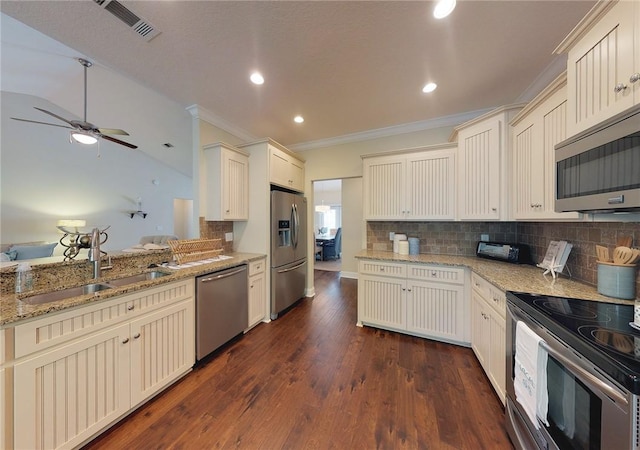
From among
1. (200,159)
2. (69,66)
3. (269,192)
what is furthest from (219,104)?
(69,66)

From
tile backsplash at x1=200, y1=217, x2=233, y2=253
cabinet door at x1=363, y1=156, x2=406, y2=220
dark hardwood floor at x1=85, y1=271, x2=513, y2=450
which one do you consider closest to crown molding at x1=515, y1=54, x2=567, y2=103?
cabinet door at x1=363, y1=156, x2=406, y2=220

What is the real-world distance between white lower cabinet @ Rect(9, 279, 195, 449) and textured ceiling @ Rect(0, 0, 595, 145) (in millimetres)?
2001

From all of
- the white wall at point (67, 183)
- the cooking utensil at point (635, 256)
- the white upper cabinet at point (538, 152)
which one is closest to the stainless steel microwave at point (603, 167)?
the white upper cabinet at point (538, 152)

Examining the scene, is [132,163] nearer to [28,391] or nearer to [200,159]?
[200,159]

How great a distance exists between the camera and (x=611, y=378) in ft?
2.41

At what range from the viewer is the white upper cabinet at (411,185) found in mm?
2725

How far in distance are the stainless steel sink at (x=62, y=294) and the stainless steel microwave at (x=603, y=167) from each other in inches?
123

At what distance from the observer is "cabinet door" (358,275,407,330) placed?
8.73ft

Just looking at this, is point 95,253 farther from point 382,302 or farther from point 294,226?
point 382,302

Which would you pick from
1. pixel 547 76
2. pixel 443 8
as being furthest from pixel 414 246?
pixel 443 8

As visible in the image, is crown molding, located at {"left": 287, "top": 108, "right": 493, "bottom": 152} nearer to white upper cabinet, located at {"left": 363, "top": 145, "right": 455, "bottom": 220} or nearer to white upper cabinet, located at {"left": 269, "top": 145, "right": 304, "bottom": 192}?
white upper cabinet, located at {"left": 269, "top": 145, "right": 304, "bottom": 192}

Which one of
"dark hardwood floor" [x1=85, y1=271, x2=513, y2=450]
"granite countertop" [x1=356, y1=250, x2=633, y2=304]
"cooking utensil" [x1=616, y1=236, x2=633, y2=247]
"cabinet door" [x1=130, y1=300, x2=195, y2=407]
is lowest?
"dark hardwood floor" [x1=85, y1=271, x2=513, y2=450]

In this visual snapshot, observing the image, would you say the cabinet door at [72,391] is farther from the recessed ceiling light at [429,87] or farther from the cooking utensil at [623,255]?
the recessed ceiling light at [429,87]

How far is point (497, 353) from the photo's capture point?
170cm
